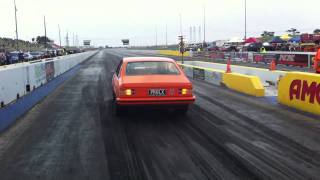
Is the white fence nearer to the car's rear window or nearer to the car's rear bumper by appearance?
the car's rear window

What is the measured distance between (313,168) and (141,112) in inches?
223

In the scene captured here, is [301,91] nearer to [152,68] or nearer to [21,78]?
[152,68]

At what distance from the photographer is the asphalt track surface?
6.09 meters

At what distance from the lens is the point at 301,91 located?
38.6 feet

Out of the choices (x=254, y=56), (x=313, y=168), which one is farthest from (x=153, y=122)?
(x=254, y=56)

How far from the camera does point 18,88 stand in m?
15.1

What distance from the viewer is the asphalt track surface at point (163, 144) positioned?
609cm

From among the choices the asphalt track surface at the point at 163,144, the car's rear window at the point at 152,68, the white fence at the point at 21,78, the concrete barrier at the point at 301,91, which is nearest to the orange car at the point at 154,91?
the car's rear window at the point at 152,68

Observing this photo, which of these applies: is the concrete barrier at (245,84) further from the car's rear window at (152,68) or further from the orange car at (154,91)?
the orange car at (154,91)

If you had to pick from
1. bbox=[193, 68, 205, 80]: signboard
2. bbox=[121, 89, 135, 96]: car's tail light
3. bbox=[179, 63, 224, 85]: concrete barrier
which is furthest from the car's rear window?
bbox=[193, 68, 205, 80]: signboard

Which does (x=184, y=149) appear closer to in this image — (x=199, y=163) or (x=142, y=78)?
(x=199, y=163)

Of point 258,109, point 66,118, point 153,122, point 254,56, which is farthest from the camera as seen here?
point 254,56

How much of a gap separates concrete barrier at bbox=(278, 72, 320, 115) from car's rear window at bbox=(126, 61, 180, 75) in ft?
11.1

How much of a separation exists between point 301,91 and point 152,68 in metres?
3.98
